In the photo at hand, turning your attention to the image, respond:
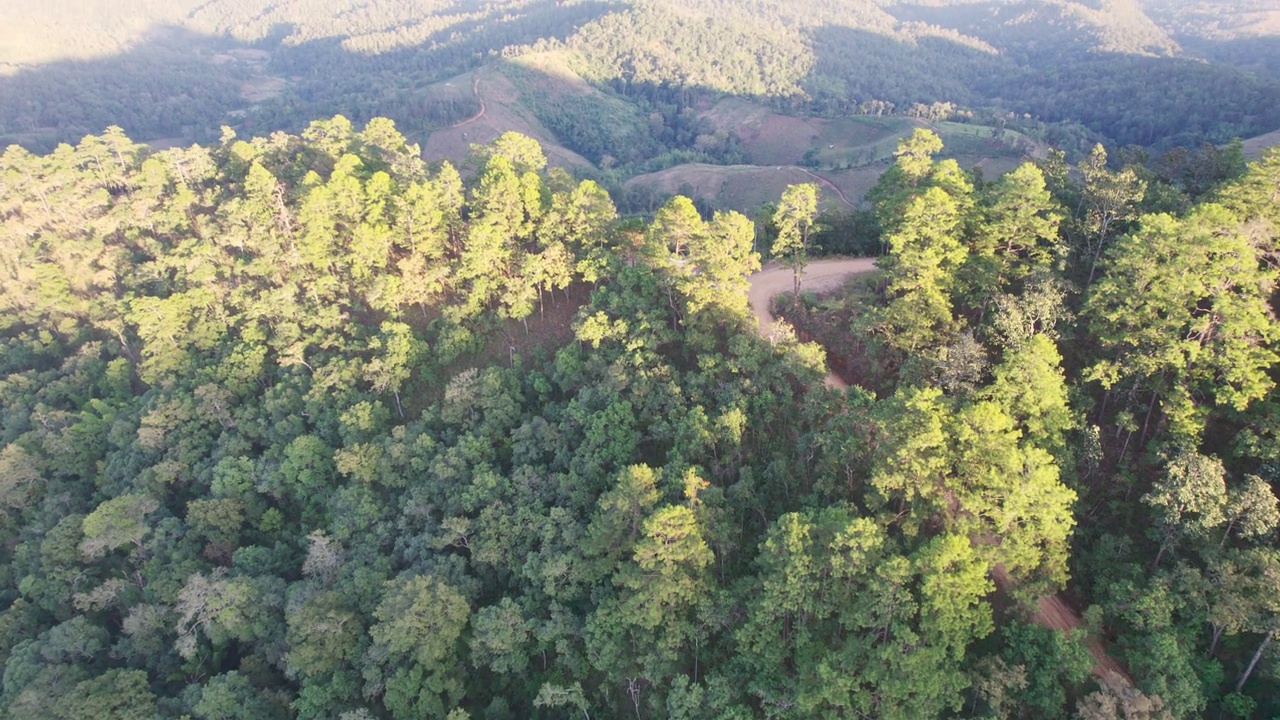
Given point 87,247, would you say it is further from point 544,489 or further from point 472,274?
point 544,489

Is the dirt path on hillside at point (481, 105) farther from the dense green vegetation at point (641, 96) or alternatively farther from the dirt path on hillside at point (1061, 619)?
the dirt path on hillside at point (1061, 619)

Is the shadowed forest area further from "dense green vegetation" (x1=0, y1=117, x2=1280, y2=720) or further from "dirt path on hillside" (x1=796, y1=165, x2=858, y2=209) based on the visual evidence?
"dirt path on hillside" (x1=796, y1=165, x2=858, y2=209)

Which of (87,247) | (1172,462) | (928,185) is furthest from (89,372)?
(1172,462)

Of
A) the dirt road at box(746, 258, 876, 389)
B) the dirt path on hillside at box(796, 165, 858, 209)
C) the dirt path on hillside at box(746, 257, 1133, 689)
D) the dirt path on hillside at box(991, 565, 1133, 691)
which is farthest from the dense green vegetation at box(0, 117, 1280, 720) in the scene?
the dirt path on hillside at box(796, 165, 858, 209)

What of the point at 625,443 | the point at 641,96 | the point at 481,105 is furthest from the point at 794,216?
the point at 641,96

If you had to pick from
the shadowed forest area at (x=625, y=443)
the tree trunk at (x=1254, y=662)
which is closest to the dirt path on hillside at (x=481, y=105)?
the shadowed forest area at (x=625, y=443)
